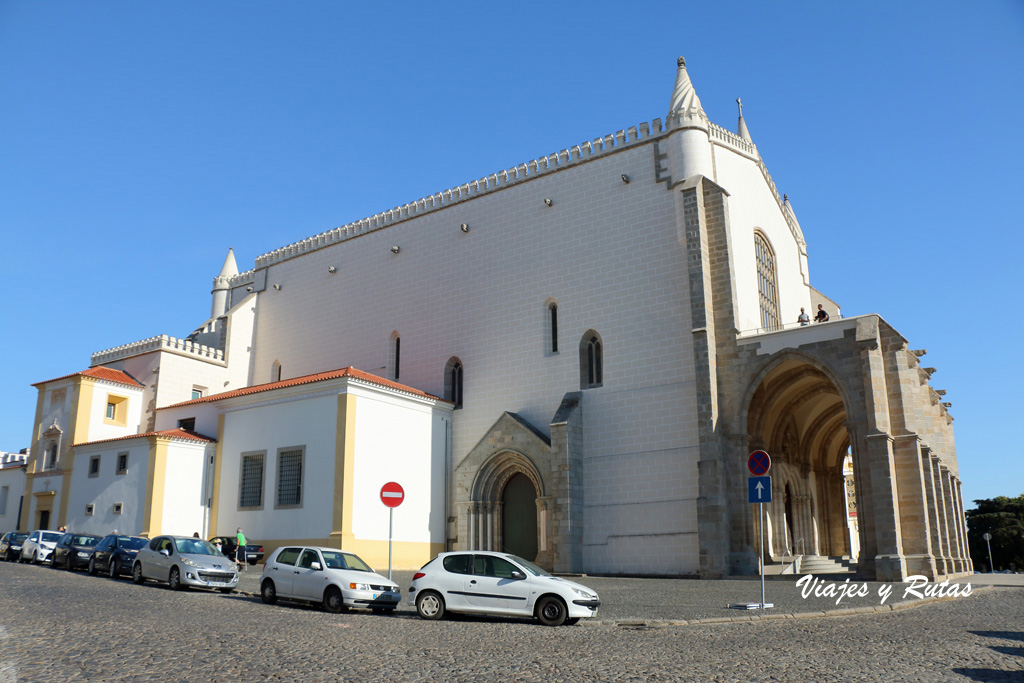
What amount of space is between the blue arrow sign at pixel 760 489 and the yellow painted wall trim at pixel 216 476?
20551mm

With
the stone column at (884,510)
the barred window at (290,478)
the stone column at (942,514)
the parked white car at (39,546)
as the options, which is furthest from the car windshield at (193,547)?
the stone column at (942,514)

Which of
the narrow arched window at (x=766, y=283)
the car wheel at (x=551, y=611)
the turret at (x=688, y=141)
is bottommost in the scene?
the car wheel at (x=551, y=611)

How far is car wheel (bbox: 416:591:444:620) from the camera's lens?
13.7 metres

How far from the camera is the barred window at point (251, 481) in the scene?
90.3ft

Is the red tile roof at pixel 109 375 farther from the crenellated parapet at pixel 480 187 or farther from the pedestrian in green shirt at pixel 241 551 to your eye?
the pedestrian in green shirt at pixel 241 551

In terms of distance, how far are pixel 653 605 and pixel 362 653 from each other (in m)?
7.49

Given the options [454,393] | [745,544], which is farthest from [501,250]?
[745,544]

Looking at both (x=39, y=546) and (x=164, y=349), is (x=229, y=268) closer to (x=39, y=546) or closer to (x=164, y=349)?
(x=164, y=349)

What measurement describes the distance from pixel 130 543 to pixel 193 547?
384 cm

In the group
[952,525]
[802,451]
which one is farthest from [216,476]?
[952,525]

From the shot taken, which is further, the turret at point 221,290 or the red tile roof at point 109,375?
the turret at point 221,290

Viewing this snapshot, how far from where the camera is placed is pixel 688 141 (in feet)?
85.5

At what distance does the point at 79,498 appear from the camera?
102 feet

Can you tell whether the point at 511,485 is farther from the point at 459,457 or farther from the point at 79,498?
the point at 79,498
